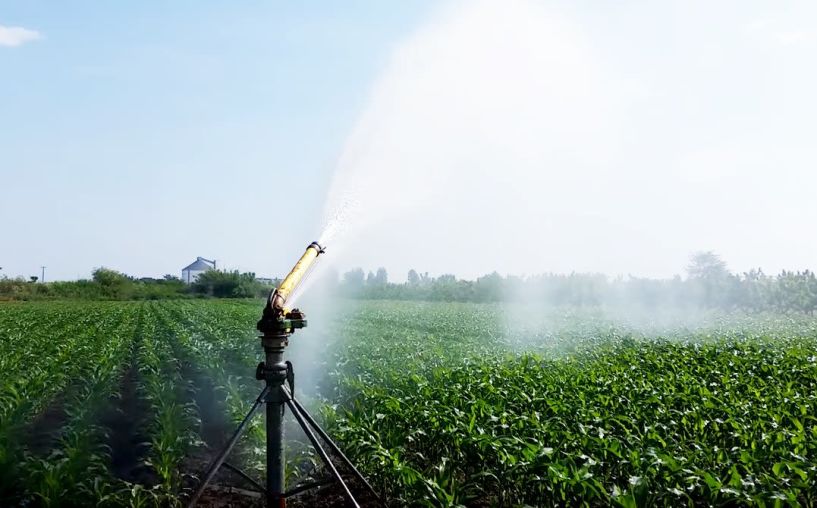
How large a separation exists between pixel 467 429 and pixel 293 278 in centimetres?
278

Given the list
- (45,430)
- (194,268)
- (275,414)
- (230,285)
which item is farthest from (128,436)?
(194,268)

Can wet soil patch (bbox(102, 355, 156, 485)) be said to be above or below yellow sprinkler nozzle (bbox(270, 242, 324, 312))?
below

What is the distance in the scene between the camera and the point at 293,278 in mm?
4867

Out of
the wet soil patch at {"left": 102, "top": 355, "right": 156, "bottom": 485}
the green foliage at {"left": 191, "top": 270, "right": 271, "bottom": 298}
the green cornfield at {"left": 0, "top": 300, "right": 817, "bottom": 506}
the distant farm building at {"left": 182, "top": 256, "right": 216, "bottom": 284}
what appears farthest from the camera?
the distant farm building at {"left": 182, "top": 256, "right": 216, "bottom": 284}

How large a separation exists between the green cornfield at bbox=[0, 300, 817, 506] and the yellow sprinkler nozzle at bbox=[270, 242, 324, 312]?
185 cm

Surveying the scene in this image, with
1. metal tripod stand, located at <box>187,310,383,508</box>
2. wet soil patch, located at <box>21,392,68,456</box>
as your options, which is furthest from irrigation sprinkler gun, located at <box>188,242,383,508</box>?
wet soil patch, located at <box>21,392,68,456</box>

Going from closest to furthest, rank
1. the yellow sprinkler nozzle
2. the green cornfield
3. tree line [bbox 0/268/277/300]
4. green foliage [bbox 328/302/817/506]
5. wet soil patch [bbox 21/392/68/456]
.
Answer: the yellow sprinkler nozzle, green foliage [bbox 328/302/817/506], the green cornfield, wet soil patch [bbox 21/392/68/456], tree line [bbox 0/268/277/300]

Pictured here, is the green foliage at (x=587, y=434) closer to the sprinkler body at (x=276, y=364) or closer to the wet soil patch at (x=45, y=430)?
the sprinkler body at (x=276, y=364)

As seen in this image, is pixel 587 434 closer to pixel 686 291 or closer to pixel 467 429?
pixel 467 429

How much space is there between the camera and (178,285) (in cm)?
8419

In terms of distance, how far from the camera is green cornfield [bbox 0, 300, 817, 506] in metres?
5.25

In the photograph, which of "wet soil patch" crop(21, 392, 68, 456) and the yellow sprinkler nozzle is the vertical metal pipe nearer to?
the yellow sprinkler nozzle

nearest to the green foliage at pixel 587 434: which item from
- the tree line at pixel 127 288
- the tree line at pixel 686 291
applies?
the tree line at pixel 686 291

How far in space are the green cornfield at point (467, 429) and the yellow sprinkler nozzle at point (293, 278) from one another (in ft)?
6.08
